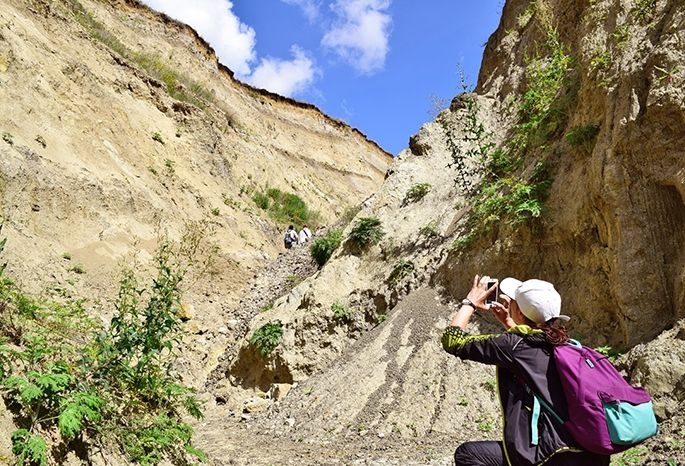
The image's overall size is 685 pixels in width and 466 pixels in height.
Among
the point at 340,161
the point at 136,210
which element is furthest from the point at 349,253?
the point at 340,161

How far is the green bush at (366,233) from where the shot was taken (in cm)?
1125

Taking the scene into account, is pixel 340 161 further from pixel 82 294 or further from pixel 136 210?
pixel 82 294

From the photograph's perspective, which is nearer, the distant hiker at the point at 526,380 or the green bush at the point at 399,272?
the distant hiker at the point at 526,380

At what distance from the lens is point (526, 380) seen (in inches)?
93.9

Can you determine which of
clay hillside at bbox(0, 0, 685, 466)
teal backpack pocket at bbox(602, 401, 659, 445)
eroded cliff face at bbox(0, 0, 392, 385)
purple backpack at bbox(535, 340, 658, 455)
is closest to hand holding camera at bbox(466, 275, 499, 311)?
purple backpack at bbox(535, 340, 658, 455)

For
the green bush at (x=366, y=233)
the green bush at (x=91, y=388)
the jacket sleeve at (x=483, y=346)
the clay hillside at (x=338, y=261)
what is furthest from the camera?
the green bush at (x=366, y=233)

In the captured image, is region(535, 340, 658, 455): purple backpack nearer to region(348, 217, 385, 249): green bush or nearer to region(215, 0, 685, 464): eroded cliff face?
region(215, 0, 685, 464): eroded cliff face

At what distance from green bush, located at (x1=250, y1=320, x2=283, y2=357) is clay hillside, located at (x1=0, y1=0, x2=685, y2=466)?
0.04 meters

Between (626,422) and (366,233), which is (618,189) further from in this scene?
(366,233)

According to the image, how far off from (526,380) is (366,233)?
29.3 feet

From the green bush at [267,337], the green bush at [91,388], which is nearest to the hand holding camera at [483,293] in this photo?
the green bush at [91,388]

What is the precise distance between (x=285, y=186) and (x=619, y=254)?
2129cm

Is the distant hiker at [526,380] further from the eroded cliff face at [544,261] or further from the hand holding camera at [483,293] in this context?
the eroded cliff face at [544,261]

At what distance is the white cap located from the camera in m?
2.52
